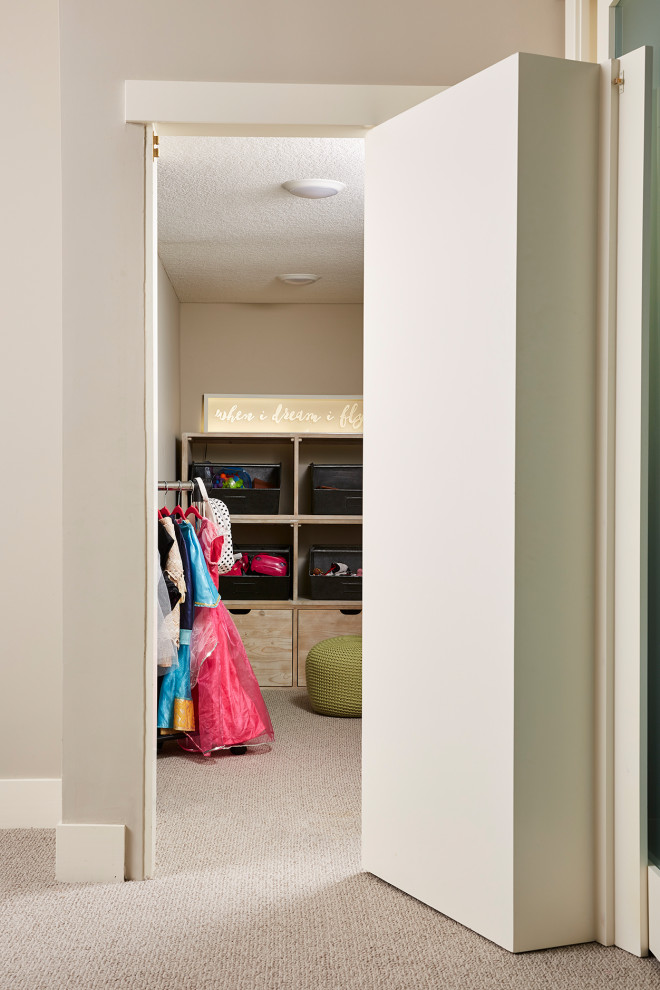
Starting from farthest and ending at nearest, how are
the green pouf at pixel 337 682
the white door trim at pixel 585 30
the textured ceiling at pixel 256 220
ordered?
the green pouf at pixel 337 682 → the textured ceiling at pixel 256 220 → the white door trim at pixel 585 30

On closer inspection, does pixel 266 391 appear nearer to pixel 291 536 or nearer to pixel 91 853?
pixel 291 536

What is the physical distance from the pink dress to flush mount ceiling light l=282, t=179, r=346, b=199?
1.79m

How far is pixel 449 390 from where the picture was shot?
2135mm

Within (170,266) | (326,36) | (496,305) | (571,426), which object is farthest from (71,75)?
(170,266)

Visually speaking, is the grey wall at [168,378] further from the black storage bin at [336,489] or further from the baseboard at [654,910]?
the baseboard at [654,910]

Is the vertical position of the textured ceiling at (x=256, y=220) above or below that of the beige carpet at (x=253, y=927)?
above

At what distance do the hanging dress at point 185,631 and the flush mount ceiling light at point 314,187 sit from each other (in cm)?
149

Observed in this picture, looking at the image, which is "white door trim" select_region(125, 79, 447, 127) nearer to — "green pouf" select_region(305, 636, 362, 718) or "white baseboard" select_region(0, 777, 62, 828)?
"white baseboard" select_region(0, 777, 62, 828)

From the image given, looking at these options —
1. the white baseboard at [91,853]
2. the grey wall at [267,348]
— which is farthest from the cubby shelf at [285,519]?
the white baseboard at [91,853]

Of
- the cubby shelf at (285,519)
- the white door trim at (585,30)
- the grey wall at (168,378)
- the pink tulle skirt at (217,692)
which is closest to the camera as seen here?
the white door trim at (585,30)

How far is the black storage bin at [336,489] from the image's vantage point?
5406mm

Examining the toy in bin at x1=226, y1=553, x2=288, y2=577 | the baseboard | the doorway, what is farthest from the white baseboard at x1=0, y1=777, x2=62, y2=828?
the toy in bin at x1=226, y1=553, x2=288, y2=577

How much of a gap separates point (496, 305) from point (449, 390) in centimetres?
24

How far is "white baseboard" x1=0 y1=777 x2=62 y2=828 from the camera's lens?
9.51 ft
